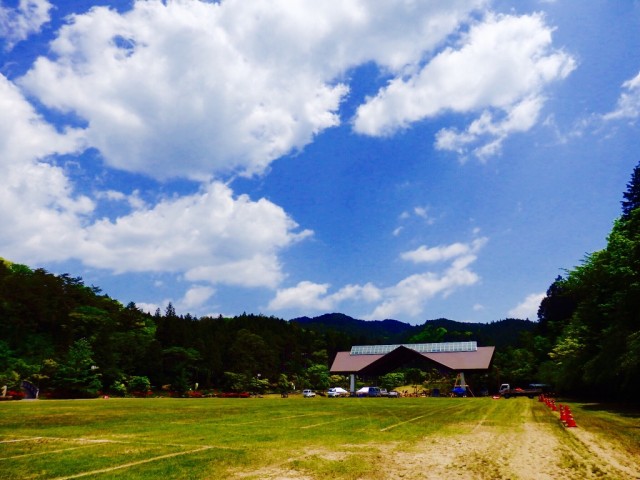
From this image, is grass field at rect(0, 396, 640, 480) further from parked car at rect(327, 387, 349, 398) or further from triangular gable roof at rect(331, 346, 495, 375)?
triangular gable roof at rect(331, 346, 495, 375)

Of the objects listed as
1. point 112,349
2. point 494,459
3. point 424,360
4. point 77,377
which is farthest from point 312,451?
point 424,360

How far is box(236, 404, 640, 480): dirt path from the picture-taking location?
938 centimetres

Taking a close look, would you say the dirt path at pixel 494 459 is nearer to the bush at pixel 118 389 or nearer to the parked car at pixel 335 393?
the bush at pixel 118 389

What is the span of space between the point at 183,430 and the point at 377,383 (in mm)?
63731

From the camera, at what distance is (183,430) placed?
54.2ft

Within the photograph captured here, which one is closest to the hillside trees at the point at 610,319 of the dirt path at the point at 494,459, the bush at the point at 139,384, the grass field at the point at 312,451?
the grass field at the point at 312,451

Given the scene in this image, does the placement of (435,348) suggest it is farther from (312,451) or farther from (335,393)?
(312,451)

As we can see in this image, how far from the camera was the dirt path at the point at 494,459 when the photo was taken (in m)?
9.38

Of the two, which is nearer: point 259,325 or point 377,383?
point 377,383

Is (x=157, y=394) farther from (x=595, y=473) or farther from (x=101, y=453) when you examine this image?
(x=595, y=473)

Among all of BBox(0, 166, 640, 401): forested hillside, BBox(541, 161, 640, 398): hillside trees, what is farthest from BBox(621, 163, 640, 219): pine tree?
BBox(541, 161, 640, 398): hillside trees

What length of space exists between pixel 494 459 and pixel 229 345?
78277 millimetres

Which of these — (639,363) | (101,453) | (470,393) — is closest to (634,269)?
(639,363)

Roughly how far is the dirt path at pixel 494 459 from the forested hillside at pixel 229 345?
1550cm
